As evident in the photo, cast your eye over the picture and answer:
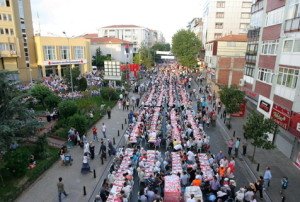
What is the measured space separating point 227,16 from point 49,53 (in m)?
45.8

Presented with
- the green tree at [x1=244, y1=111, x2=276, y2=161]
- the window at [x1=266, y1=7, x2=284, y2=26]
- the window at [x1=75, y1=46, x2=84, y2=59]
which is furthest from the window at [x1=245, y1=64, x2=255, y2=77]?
the window at [x1=75, y1=46, x2=84, y2=59]

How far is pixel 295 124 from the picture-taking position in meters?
17.4

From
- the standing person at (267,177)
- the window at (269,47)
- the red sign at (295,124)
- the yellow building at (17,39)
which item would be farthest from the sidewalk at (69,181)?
the yellow building at (17,39)

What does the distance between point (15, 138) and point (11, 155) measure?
4.03 ft

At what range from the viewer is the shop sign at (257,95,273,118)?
73.5 feet

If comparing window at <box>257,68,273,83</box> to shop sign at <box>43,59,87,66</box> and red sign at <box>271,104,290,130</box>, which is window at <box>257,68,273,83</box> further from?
shop sign at <box>43,59,87,66</box>

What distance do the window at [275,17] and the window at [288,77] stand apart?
4.44 metres

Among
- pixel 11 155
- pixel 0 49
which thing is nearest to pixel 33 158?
pixel 11 155

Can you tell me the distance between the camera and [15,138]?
1616 centimetres

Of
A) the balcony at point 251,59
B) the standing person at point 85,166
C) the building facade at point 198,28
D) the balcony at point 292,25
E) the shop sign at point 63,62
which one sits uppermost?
the building facade at point 198,28

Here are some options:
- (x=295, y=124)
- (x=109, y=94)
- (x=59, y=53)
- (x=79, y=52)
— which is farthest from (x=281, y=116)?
(x=79, y=52)

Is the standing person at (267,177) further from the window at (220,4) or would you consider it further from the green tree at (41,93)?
the window at (220,4)

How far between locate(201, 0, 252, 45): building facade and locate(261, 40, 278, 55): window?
41778mm

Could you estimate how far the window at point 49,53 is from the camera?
176 ft
